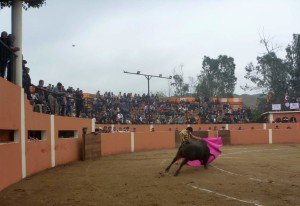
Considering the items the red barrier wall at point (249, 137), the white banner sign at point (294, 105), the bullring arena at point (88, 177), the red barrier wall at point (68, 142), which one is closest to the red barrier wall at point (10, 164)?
the bullring arena at point (88, 177)

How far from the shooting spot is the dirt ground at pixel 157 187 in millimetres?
7961

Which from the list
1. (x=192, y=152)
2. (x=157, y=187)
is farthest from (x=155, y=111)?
(x=157, y=187)

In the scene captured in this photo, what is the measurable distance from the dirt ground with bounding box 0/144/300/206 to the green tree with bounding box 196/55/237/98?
5294cm

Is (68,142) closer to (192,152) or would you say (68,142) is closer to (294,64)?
(192,152)

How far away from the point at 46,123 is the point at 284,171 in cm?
778

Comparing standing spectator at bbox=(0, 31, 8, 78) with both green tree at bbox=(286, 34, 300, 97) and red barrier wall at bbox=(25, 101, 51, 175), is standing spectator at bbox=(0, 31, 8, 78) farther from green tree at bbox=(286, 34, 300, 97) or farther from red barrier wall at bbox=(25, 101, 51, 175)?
green tree at bbox=(286, 34, 300, 97)

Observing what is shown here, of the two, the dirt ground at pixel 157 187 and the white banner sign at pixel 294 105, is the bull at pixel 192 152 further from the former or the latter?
the white banner sign at pixel 294 105

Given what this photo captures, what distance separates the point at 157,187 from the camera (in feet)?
31.7

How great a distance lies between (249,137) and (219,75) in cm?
4001

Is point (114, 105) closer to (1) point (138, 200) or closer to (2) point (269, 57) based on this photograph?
(1) point (138, 200)

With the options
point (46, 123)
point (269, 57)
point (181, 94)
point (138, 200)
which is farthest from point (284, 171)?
point (181, 94)

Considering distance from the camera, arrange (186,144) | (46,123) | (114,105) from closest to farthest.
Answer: (186,144) → (46,123) → (114,105)

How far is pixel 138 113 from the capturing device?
112 feet

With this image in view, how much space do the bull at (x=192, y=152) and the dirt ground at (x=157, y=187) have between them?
0.35 m
